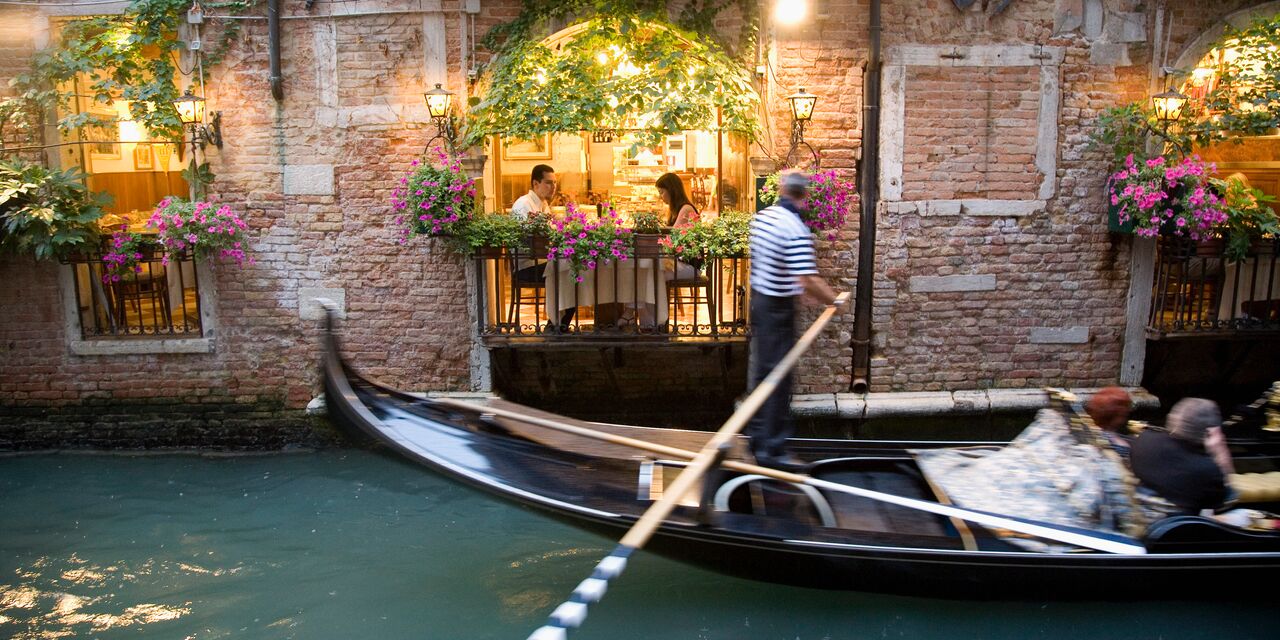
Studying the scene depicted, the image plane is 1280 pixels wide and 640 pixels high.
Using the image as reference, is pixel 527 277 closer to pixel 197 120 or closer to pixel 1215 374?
pixel 197 120

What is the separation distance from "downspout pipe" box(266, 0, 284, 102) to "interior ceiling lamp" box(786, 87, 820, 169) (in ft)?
8.55

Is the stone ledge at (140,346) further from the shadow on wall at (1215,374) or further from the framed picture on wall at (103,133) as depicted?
the shadow on wall at (1215,374)

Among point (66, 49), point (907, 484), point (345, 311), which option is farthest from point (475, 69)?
point (907, 484)

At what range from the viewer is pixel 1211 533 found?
3.19m

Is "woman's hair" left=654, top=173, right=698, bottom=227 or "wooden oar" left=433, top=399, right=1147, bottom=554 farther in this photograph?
"woman's hair" left=654, top=173, right=698, bottom=227

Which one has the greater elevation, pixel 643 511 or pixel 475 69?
pixel 475 69

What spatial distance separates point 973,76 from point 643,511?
2974 mm

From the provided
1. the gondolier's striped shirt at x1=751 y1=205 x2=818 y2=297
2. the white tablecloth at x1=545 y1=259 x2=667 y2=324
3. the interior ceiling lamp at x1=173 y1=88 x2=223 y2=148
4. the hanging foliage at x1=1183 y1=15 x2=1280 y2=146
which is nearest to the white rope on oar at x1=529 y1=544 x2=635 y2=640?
the gondolier's striped shirt at x1=751 y1=205 x2=818 y2=297

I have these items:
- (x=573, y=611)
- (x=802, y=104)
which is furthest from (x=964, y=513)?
(x=802, y=104)

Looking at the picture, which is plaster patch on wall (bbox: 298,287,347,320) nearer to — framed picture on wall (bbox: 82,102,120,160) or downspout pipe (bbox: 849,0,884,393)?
framed picture on wall (bbox: 82,102,120,160)

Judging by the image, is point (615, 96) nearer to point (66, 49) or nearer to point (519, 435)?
point (519, 435)

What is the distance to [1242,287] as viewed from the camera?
16.4 feet

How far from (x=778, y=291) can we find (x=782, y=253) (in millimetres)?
146

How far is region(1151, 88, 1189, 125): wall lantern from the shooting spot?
15.3ft
